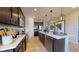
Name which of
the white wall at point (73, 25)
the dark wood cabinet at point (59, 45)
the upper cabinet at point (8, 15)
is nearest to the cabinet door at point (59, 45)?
the dark wood cabinet at point (59, 45)

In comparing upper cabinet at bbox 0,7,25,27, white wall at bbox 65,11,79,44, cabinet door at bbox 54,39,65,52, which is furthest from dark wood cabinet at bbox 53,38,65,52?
upper cabinet at bbox 0,7,25,27

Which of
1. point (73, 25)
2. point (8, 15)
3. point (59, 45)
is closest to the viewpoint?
point (8, 15)

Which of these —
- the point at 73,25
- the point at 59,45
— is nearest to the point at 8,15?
the point at 59,45

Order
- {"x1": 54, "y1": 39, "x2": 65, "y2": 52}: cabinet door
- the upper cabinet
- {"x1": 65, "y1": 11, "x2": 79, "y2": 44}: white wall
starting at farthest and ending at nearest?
{"x1": 65, "y1": 11, "x2": 79, "y2": 44}: white wall → {"x1": 54, "y1": 39, "x2": 65, "y2": 52}: cabinet door → the upper cabinet

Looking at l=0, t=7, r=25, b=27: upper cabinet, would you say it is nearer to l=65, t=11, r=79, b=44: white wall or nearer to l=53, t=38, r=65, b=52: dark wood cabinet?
l=53, t=38, r=65, b=52: dark wood cabinet

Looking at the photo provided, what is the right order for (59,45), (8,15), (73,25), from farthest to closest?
(73,25) → (59,45) → (8,15)

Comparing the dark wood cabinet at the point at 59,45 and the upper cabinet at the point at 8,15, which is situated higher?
the upper cabinet at the point at 8,15

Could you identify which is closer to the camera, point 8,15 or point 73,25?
point 8,15

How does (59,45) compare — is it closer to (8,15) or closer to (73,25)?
(8,15)

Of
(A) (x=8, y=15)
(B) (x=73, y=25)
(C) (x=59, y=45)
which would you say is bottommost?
(C) (x=59, y=45)

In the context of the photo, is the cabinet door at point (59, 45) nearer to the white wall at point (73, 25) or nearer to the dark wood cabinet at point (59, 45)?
the dark wood cabinet at point (59, 45)

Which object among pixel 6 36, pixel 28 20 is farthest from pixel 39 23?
pixel 6 36
